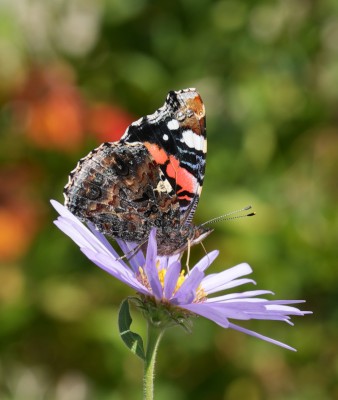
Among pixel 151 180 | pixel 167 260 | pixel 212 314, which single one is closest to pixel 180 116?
pixel 151 180

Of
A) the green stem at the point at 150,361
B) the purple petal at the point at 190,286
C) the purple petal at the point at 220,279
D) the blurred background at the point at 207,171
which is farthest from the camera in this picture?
the blurred background at the point at 207,171

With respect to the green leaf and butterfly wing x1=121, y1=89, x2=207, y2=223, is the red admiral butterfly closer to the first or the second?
butterfly wing x1=121, y1=89, x2=207, y2=223

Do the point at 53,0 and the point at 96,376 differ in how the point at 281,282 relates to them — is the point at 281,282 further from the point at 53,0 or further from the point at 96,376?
the point at 53,0

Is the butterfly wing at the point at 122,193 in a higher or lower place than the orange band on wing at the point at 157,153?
lower

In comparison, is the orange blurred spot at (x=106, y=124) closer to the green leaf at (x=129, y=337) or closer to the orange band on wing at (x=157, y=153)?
the orange band on wing at (x=157, y=153)

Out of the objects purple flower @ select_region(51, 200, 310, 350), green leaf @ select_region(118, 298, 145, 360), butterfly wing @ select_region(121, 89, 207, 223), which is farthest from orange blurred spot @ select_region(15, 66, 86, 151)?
green leaf @ select_region(118, 298, 145, 360)

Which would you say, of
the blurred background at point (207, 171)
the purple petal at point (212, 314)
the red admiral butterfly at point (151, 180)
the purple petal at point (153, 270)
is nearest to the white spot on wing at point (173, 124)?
the red admiral butterfly at point (151, 180)

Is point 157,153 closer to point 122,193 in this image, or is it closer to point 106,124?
point 122,193
